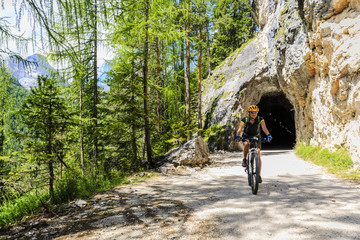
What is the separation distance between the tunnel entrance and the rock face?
16.4ft

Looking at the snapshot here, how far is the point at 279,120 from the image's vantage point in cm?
2689

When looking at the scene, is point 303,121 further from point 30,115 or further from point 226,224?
point 30,115

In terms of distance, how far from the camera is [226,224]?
9.93ft

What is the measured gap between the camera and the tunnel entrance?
72.0 ft

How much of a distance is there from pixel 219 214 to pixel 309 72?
9.61 m

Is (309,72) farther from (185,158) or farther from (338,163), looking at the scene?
(185,158)

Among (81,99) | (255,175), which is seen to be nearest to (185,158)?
(255,175)

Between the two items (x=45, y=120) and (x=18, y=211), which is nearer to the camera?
(x=18, y=211)

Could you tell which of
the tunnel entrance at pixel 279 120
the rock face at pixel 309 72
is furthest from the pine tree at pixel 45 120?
the tunnel entrance at pixel 279 120

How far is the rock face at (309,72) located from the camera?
6.83 metres

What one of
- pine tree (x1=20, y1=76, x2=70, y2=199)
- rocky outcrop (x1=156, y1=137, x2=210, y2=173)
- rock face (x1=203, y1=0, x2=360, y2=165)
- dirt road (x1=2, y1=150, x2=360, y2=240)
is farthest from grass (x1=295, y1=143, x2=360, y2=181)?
pine tree (x1=20, y1=76, x2=70, y2=199)

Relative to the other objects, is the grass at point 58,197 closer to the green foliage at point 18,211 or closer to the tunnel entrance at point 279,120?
the green foliage at point 18,211

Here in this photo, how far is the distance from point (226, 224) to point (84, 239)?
81.9 inches

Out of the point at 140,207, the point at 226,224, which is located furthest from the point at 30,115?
the point at 226,224
